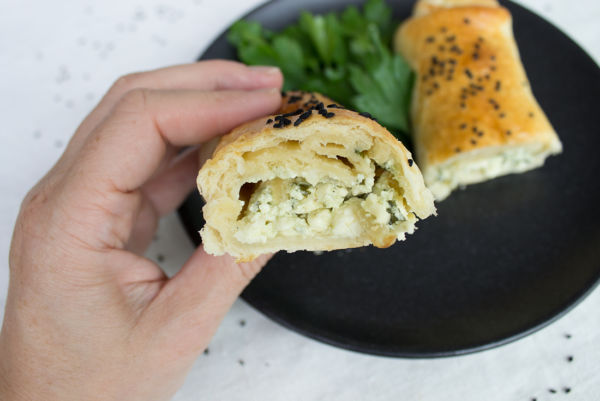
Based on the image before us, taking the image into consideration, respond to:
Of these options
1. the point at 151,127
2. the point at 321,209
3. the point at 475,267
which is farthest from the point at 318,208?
the point at 475,267

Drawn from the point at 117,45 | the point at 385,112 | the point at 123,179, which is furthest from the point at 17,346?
the point at 117,45

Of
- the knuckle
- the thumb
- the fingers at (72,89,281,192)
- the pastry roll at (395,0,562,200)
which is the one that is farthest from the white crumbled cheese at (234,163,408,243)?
the pastry roll at (395,0,562,200)

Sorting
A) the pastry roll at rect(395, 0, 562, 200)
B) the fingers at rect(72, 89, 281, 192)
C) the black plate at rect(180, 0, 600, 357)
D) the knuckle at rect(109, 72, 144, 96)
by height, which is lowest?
the black plate at rect(180, 0, 600, 357)

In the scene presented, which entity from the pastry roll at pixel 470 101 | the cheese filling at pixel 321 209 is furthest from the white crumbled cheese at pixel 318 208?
the pastry roll at pixel 470 101

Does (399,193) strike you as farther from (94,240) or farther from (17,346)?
(17,346)

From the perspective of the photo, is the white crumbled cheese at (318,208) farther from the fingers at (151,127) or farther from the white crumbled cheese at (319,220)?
the fingers at (151,127)

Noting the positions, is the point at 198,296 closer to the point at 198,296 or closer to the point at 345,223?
the point at 198,296

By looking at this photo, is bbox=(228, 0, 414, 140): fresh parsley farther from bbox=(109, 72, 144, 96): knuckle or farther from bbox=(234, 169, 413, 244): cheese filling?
bbox=(234, 169, 413, 244): cheese filling

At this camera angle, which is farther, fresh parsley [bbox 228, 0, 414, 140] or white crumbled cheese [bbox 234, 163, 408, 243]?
fresh parsley [bbox 228, 0, 414, 140]
